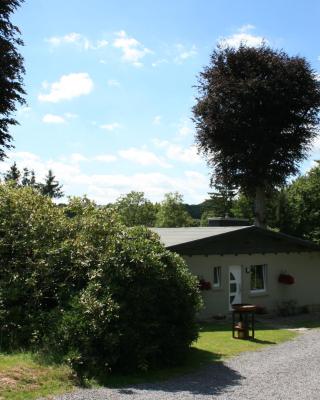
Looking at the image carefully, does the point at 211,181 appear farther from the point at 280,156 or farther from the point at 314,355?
the point at 314,355

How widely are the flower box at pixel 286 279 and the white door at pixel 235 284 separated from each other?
2.48 m

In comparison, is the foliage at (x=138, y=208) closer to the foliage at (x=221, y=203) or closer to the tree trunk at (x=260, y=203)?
the foliage at (x=221, y=203)

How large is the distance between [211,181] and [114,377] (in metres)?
23.8

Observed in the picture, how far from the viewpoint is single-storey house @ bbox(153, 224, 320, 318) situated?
69.5 ft

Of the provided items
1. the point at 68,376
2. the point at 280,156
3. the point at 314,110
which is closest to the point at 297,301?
the point at 280,156

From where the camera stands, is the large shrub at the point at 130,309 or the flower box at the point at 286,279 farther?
the flower box at the point at 286,279

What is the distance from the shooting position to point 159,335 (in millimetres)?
11047

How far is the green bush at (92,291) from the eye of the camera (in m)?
10.2

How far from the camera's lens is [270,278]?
24016mm

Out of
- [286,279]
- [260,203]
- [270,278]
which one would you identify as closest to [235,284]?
[270,278]

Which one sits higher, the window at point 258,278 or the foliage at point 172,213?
the foliage at point 172,213

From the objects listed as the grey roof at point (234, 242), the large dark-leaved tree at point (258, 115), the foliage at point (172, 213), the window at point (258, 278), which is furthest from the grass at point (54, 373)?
the foliage at point (172, 213)

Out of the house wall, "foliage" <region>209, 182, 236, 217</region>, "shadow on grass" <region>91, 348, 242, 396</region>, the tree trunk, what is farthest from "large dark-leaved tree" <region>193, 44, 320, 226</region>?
"foliage" <region>209, 182, 236, 217</region>

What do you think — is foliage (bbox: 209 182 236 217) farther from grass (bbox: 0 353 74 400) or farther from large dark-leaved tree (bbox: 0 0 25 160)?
grass (bbox: 0 353 74 400)
